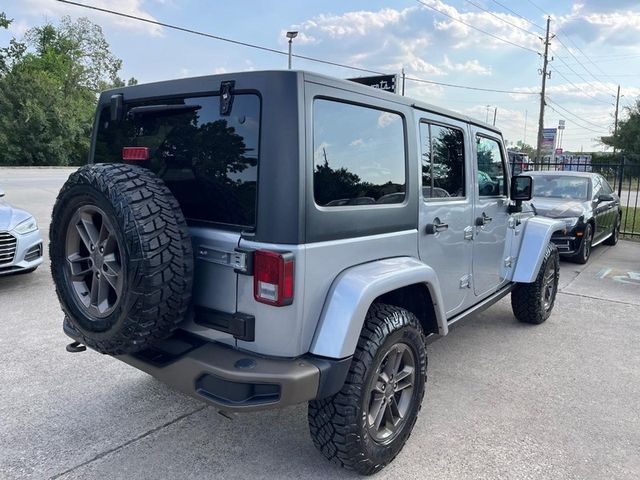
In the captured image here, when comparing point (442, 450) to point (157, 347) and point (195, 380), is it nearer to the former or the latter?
point (195, 380)

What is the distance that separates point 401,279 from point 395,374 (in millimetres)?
553

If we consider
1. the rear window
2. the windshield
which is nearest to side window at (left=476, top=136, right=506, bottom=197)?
the rear window

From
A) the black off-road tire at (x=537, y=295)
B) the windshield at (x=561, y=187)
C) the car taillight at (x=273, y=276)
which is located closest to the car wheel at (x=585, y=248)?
the windshield at (x=561, y=187)

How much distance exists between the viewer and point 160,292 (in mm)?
2145

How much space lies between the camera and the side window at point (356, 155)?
2.31 m

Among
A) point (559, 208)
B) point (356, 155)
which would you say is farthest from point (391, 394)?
point (559, 208)

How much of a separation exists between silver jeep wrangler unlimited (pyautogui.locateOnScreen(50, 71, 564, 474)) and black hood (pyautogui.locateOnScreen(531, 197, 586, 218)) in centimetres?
636

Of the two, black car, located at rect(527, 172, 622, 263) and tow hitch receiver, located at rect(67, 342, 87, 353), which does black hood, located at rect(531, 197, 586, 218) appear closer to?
black car, located at rect(527, 172, 622, 263)

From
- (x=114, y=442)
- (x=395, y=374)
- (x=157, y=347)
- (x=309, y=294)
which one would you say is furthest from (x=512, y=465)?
(x=114, y=442)

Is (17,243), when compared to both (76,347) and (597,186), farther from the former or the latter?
(597,186)

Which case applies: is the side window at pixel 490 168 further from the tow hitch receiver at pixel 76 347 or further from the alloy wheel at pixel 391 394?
the tow hitch receiver at pixel 76 347

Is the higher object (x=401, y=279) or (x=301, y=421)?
(x=401, y=279)

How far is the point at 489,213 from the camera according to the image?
3.93m

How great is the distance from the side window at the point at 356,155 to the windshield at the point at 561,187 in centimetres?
708
